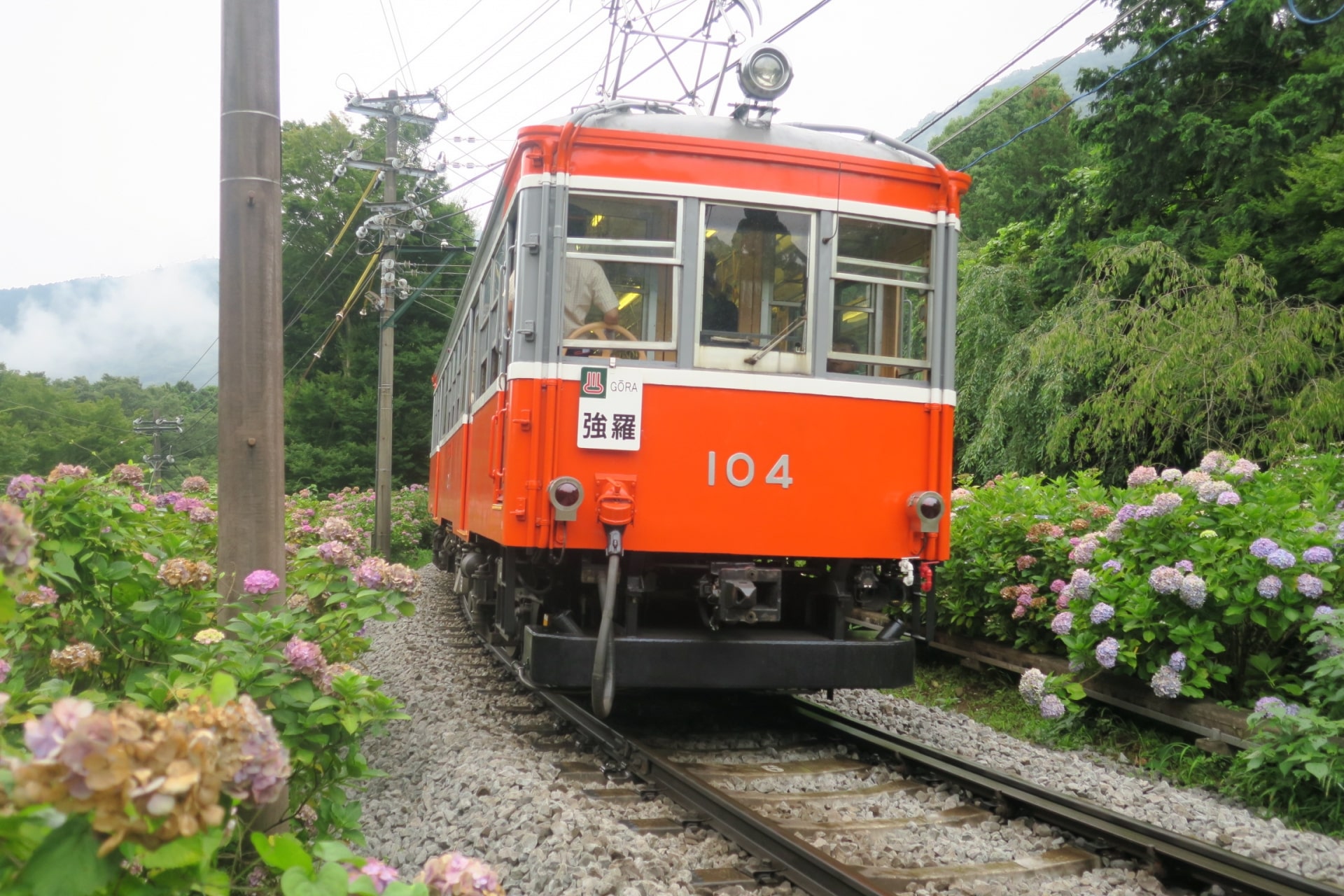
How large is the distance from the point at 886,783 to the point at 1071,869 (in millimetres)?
1211

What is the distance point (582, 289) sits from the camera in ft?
17.5

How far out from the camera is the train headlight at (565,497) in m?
5.09

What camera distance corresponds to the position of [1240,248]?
14.4 m

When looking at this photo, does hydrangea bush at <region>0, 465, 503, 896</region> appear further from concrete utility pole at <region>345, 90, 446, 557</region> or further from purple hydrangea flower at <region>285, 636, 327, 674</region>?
concrete utility pole at <region>345, 90, 446, 557</region>

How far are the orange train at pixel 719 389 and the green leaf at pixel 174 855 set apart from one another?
3.58m

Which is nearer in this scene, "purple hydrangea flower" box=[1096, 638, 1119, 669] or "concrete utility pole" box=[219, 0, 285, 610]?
"concrete utility pole" box=[219, 0, 285, 610]

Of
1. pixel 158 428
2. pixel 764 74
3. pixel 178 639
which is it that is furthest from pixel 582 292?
pixel 158 428

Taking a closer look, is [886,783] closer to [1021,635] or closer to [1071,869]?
[1071,869]

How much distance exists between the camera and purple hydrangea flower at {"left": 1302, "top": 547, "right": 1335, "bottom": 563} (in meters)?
4.89

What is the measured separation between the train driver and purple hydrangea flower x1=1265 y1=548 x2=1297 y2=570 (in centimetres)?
340

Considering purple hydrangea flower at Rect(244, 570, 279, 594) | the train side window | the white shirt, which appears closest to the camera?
purple hydrangea flower at Rect(244, 570, 279, 594)

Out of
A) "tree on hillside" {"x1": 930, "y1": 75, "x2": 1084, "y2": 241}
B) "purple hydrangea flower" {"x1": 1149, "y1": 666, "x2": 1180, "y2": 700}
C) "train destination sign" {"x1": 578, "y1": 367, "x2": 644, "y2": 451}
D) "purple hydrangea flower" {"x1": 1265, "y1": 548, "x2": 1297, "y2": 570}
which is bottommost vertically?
"purple hydrangea flower" {"x1": 1149, "y1": 666, "x2": 1180, "y2": 700}

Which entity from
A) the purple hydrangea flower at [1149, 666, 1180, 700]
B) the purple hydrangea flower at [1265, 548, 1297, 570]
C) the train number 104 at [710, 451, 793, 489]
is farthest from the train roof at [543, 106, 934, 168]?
the purple hydrangea flower at [1149, 666, 1180, 700]

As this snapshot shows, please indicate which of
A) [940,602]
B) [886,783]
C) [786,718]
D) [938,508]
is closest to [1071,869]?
[886,783]
